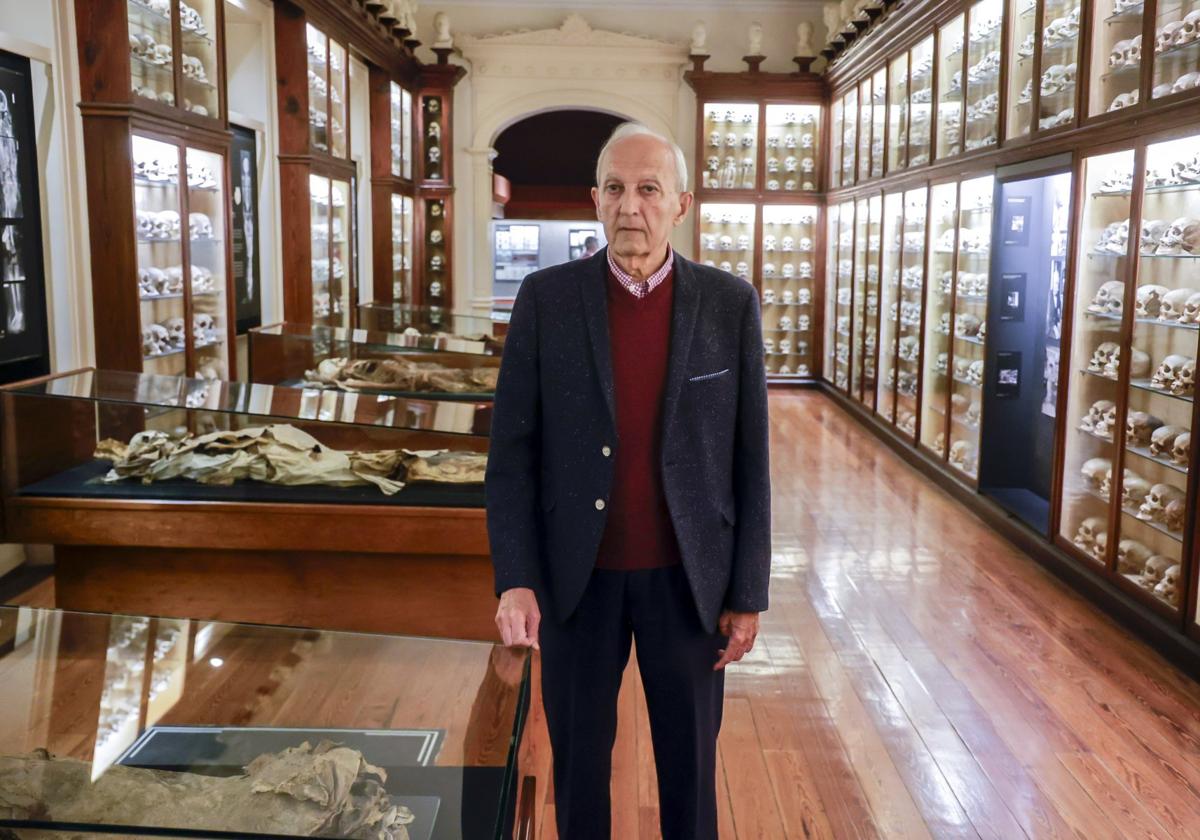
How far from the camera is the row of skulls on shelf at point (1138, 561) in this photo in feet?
15.3

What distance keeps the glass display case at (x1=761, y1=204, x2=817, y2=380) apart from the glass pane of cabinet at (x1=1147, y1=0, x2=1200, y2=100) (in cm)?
847

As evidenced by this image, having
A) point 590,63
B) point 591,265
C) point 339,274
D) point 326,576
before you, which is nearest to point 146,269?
point 326,576

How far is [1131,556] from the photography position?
16.6ft

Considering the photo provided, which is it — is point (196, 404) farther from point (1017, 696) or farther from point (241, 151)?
point (241, 151)

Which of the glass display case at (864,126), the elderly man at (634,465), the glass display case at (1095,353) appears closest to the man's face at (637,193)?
the elderly man at (634,465)

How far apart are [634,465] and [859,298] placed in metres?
9.39

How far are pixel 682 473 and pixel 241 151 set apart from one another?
672 centimetres

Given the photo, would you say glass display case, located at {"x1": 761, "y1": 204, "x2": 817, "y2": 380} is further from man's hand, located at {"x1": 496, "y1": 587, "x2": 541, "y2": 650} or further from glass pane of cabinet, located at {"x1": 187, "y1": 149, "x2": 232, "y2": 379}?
man's hand, located at {"x1": 496, "y1": 587, "x2": 541, "y2": 650}

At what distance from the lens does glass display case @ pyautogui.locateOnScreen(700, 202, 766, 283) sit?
1340cm

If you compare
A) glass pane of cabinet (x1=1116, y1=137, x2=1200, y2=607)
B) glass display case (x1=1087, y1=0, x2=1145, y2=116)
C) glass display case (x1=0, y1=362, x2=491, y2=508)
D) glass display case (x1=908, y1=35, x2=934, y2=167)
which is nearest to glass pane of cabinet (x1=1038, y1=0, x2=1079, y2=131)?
glass display case (x1=1087, y1=0, x2=1145, y2=116)

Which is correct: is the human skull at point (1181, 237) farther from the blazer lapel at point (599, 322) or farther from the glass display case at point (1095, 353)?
the blazer lapel at point (599, 322)

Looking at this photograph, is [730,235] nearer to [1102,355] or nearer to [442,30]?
[442,30]

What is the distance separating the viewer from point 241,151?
25.9 feet

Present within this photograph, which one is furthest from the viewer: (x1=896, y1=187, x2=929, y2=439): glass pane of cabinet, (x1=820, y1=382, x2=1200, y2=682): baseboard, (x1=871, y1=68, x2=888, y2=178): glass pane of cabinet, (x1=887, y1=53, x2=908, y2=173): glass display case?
(x1=871, y1=68, x2=888, y2=178): glass pane of cabinet
